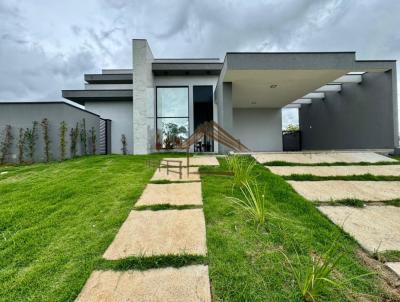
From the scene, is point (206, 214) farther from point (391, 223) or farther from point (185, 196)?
point (391, 223)

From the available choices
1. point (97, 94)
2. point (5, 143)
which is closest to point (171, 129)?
point (97, 94)

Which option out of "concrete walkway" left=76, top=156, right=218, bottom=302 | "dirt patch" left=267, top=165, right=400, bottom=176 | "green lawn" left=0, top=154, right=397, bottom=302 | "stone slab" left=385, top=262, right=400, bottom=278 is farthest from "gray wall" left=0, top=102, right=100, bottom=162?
"stone slab" left=385, top=262, right=400, bottom=278

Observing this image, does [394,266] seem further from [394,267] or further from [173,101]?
[173,101]

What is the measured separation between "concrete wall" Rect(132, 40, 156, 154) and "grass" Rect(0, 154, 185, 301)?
7.22 m

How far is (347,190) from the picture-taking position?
3.90 m

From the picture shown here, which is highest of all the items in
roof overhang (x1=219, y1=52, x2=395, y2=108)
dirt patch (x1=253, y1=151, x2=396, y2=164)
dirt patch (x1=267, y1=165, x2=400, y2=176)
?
roof overhang (x1=219, y1=52, x2=395, y2=108)

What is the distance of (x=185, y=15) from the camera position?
1285 centimetres

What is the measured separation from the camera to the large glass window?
13.3 m

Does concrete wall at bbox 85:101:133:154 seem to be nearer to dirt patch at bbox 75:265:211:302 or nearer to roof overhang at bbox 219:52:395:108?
roof overhang at bbox 219:52:395:108

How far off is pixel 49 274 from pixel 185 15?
14.1 metres

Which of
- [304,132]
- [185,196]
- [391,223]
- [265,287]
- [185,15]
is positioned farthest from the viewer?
[304,132]

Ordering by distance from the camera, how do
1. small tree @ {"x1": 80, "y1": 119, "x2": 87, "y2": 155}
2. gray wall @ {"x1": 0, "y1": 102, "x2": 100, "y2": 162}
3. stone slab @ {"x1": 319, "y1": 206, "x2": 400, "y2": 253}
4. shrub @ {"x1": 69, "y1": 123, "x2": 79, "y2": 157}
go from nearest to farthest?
1. stone slab @ {"x1": 319, "y1": 206, "x2": 400, "y2": 253}
2. gray wall @ {"x1": 0, "y1": 102, "x2": 100, "y2": 162}
3. shrub @ {"x1": 69, "y1": 123, "x2": 79, "y2": 157}
4. small tree @ {"x1": 80, "y1": 119, "x2": 87, "y2": 155}

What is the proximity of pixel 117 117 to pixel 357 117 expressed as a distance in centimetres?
1383

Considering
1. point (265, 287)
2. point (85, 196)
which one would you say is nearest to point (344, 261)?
point (265, 287)
